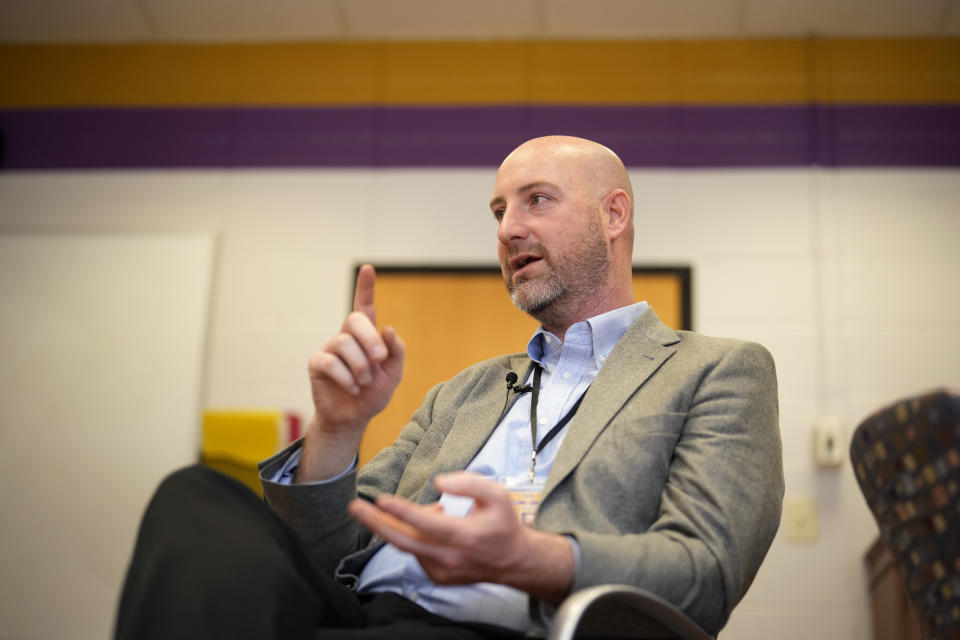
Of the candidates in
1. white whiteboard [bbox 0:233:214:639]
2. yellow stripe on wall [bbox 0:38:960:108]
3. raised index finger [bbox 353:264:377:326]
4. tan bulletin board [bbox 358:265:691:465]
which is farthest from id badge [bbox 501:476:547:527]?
yellow stripe on wall [bbox 0:38:960:108]

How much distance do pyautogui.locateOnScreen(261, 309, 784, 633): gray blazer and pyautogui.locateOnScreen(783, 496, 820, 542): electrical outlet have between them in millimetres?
1803

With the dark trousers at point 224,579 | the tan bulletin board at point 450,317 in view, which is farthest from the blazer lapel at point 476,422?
the tan bulletin board at point 450,317

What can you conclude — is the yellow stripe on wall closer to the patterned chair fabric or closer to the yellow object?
the yellow object

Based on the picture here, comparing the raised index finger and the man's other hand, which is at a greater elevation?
the raised index finger

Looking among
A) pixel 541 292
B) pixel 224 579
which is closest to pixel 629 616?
pixel 224 579

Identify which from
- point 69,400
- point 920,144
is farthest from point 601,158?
point 69,400

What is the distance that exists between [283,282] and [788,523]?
7.22ft

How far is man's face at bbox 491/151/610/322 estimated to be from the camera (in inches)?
71.0

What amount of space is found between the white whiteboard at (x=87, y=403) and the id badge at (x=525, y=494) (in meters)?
2.29

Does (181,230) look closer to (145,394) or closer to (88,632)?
(145,394)

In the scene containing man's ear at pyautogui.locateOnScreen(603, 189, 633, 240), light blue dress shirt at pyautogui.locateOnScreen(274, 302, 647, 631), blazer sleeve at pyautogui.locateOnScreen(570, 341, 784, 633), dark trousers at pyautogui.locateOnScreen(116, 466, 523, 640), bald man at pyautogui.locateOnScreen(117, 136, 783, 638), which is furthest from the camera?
man's ear at pyautogui.locateOnScreen(603, 189, 633, 240)

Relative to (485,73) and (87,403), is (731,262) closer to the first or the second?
(485,73)

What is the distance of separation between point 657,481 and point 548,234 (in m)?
0.64

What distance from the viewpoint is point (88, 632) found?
→ 327 centimetres
